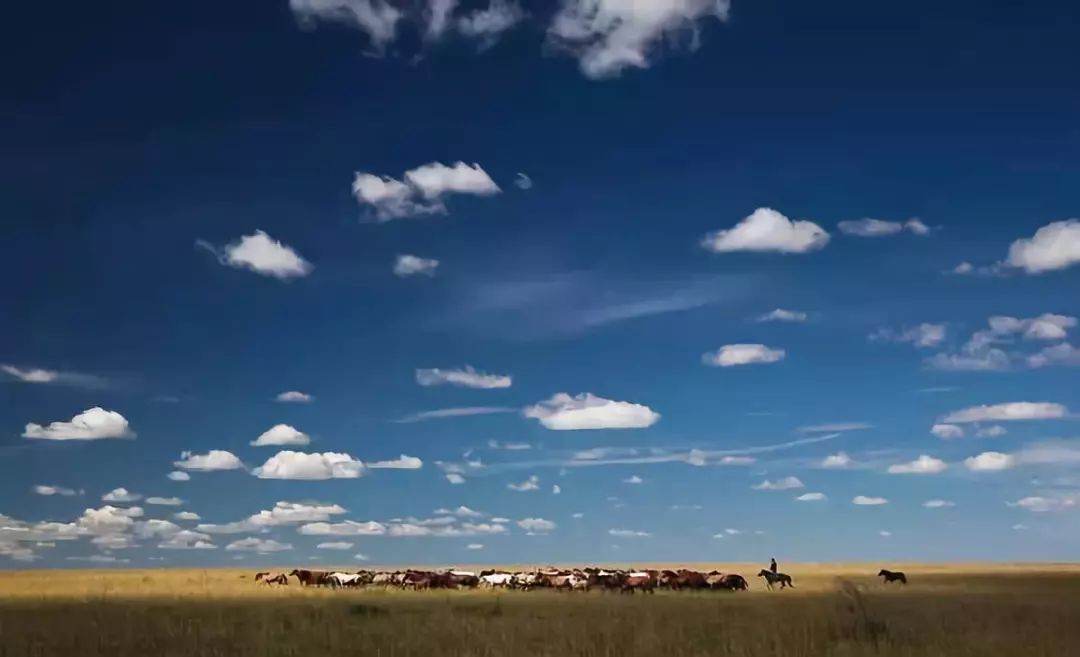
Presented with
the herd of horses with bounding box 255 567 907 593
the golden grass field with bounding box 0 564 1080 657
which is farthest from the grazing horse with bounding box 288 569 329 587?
the golden grass field with bounding box 0 564 1080 657

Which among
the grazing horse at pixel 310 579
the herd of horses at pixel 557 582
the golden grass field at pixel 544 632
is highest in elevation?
the grazing horse at pixel 310 579

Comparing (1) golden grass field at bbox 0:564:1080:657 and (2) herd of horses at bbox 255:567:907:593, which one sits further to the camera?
(2) herd of horses at bbox 255:567:907:593

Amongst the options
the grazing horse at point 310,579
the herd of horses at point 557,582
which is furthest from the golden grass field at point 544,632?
the grazing horse at point 310,579

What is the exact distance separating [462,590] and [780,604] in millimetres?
19502

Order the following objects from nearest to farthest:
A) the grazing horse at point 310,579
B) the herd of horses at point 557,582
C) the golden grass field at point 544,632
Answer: the golden grass field at point 544,632 < the herd of horses at point 557,582 < the grazing horse at point 310,579

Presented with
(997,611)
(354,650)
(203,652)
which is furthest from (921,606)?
(203,652)

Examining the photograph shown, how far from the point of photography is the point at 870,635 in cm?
1939

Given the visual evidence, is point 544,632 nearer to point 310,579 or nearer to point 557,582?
point 557,582

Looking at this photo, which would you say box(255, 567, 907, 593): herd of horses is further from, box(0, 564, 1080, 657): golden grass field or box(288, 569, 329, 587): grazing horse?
box(0, 564, 1080, 657): golden grass field

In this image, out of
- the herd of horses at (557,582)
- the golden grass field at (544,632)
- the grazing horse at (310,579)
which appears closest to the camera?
the golden grass field at (544,632)

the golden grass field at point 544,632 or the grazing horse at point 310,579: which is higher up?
the grazing horse at point 310,579

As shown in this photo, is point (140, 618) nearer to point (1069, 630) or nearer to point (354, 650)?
point (354, 650)

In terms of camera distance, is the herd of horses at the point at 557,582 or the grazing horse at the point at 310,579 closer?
the herd of horses at the point at 557,582

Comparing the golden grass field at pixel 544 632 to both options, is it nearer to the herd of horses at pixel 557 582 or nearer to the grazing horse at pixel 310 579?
the herd of horses at pixel 557 582
